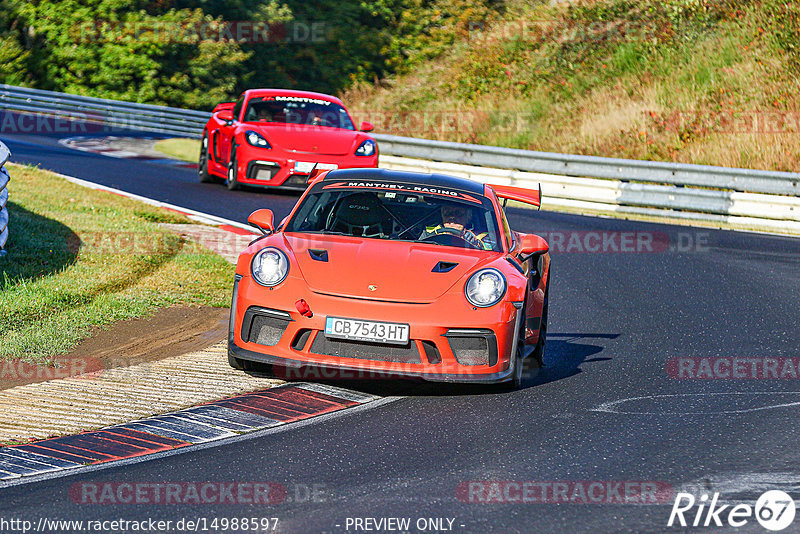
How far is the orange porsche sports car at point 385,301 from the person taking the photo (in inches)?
271

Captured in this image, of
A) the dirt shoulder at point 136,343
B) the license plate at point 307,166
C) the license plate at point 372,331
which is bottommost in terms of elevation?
the dirt shoulder at point 136,343

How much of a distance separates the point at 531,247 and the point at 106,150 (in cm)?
1787

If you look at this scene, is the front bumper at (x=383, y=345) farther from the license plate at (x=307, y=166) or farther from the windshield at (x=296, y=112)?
the windshield at (x=296, y=112)

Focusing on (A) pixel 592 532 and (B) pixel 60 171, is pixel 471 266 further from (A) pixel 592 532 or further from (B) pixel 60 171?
(B) pixel 60 171

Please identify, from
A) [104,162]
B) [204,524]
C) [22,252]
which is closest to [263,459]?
[204,524]

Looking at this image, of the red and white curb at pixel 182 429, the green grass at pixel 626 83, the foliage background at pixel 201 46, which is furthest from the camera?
the foliage background at pixel 201 46

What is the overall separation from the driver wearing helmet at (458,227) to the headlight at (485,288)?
683mm

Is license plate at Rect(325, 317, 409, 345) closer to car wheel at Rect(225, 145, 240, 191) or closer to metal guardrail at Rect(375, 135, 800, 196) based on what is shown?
car wheel at Rect(225, 145, 240, 191)

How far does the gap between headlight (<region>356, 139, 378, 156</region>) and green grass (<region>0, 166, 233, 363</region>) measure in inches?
136

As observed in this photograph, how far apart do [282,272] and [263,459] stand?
177 cm

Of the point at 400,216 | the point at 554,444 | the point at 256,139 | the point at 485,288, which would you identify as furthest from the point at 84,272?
the point at 256,139

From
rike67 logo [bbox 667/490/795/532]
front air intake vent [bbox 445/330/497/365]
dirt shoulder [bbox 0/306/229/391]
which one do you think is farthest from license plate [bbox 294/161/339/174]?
rike67 logo [bbox 667/490/795/532]

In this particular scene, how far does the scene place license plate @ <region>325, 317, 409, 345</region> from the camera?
6.84 metres

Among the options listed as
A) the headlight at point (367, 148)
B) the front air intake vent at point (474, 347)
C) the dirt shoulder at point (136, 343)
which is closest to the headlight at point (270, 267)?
the front air intake vent at point (474, 347)
